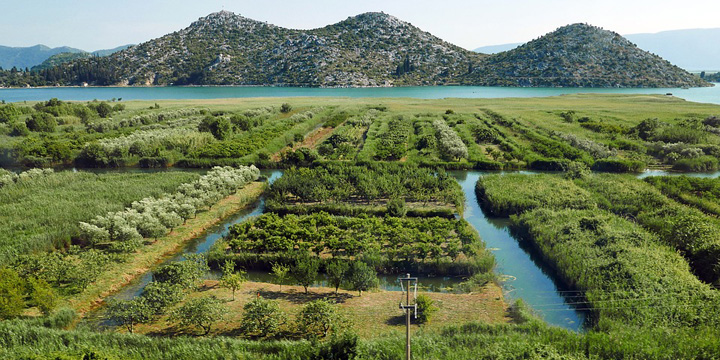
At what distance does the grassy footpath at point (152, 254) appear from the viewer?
21081 millimetres

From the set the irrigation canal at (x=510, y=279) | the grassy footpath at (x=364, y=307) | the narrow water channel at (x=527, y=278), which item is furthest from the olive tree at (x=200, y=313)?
the narrow water channel at (x=527, y=278)

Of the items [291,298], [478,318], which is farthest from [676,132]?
[291,298]

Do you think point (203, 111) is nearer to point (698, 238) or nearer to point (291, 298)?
point (291, 298)

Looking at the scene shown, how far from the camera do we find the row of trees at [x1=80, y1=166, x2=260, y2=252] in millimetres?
26344

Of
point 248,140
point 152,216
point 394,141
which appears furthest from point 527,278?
point 248,140

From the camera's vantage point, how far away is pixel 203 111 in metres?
88.7

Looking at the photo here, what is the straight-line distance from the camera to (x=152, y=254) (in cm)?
2641

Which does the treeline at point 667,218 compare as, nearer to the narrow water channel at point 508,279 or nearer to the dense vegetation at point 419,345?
the narrow water channel at point 508,279

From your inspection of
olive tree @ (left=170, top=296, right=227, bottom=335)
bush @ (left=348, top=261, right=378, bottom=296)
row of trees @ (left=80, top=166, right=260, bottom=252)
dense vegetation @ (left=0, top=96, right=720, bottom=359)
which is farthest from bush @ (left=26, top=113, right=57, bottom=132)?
bush @ (left=348, top=261, right=378, bottom=296)

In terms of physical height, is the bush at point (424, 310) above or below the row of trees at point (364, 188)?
below

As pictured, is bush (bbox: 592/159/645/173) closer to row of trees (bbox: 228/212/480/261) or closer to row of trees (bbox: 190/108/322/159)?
row of trees (bbox: 228/212/480/261)

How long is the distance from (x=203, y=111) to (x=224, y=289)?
75.3 meters

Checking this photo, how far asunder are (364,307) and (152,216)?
61.5 feet

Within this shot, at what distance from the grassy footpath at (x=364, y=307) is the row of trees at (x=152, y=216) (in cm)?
801
